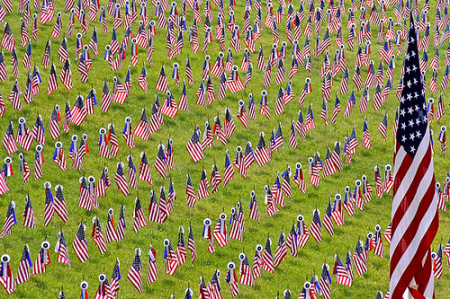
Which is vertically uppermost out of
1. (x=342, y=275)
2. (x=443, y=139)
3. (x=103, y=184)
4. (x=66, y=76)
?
(x=66, y=76)

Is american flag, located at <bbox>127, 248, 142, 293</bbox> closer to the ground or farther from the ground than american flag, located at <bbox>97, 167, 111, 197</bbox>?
closer to the ground

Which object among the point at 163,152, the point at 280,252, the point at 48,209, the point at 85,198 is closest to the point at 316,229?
the point at 280,252

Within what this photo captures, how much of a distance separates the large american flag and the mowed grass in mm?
16221

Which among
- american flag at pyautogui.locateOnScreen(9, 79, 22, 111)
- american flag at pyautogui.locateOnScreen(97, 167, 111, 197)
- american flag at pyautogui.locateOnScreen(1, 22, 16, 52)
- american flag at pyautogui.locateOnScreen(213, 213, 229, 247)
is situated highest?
american flag at pyautogui.locateOnScreen(1, 22, 16, 52)

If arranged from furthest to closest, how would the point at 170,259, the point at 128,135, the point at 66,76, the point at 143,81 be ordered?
the point at 143,81 → the point at 66,76 → the point at 128,135 → the point at 170,259

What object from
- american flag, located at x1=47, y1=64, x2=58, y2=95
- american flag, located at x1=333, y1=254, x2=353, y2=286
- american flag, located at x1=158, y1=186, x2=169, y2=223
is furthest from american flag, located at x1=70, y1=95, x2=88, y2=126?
american flag, located at x1=333, y1=254, x2=353, y2=286

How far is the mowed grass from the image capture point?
32.8 meters

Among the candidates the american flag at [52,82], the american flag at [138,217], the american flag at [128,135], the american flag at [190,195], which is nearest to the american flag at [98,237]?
the american flag at [138,217]

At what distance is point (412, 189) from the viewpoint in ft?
52.5

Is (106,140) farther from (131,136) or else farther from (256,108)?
(256,108)

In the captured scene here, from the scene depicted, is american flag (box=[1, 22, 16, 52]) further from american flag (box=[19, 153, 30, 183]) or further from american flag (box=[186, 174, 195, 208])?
american flag (box=[186, 174, 195, 208])

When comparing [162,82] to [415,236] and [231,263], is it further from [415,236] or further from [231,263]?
[415,236]

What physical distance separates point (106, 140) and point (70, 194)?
3.38m

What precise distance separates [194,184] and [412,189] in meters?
23.6
